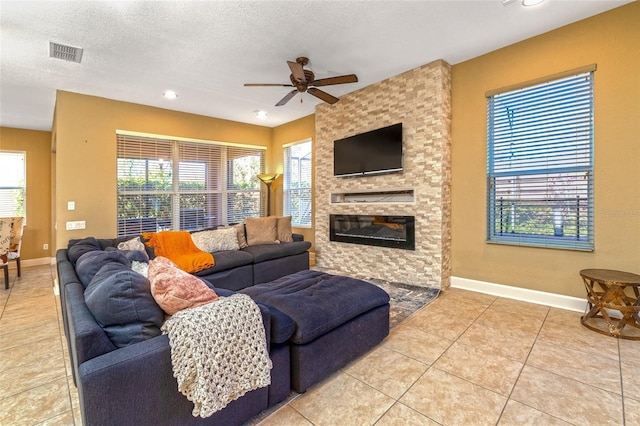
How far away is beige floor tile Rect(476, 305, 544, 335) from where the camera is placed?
2598 millimetres

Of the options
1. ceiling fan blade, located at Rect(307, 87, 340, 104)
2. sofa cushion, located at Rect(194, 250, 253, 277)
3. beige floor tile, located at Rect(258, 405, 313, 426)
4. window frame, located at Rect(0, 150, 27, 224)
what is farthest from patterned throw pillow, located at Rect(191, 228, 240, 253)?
window frame, located at Rect(0, 150, 27, 224)

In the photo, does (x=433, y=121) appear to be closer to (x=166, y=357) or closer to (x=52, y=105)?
(x=166, y=357)

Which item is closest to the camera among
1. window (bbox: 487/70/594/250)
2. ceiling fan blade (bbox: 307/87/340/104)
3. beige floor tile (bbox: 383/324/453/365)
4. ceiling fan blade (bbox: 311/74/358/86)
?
beige floor tile (bbox: 383/324/453/365)

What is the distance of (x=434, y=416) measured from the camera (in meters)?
1.58

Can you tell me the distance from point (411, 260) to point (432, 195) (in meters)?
0.91

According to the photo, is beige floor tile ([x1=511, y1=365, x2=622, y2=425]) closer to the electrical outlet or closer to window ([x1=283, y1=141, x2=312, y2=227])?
window ([x1=283, y1=141, x2=312, y2=227])

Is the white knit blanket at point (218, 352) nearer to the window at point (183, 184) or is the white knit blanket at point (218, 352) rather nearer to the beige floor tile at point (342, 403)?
the beige floor tile at point (342, 403)

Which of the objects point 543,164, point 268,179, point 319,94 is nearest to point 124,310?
point 319,94

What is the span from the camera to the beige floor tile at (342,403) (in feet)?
5.16

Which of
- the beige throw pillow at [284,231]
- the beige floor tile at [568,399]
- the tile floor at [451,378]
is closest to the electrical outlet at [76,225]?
the tile floor at [451,378]

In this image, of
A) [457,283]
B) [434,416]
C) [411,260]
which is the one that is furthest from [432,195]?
[434,416]

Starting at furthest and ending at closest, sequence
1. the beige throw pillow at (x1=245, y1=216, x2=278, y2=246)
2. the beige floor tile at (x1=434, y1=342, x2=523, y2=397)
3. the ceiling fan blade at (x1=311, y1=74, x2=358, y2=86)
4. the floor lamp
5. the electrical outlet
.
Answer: the floor lamp → the beige throw pillow at (x1=245, y1=216, x2=278, y2=246) → the electrical outlet → the ceiling fan blade at (x1=311, y1=74, x2=358, y2=86) → the beige floor tile at (x1=434, y1=342, x2=523, y2=397)

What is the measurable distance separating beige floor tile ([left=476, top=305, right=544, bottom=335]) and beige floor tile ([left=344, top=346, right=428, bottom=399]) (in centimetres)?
108

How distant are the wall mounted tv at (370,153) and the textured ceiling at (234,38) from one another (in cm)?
79
